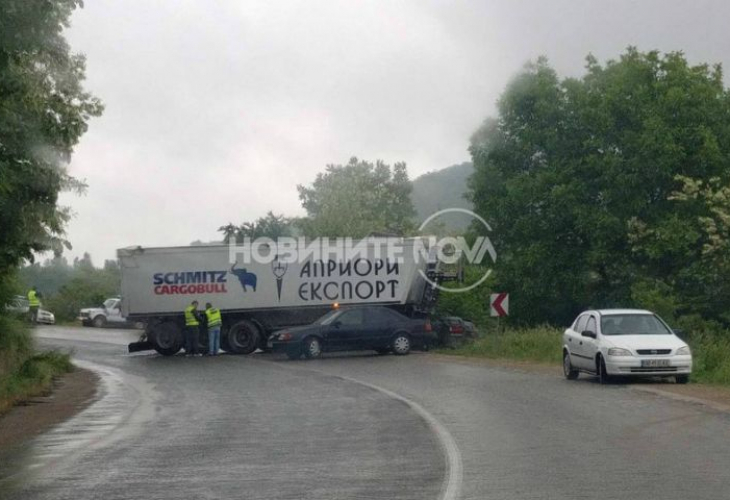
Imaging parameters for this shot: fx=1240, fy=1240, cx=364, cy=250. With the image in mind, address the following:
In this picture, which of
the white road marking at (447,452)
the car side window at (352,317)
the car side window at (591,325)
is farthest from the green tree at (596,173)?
the white road marking at (447,452)

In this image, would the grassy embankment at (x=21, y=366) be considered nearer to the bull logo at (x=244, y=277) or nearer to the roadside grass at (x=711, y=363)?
the bull logo at (x=244, y=277)

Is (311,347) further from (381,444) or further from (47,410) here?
(381,444)

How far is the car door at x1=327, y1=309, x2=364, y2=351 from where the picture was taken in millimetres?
34344

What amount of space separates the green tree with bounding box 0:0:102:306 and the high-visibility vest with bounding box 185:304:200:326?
15046 millimetres

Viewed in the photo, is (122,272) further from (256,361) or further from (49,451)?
(49,451)

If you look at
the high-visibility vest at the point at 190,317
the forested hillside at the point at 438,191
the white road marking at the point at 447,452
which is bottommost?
the white road marking at the point at 447,452

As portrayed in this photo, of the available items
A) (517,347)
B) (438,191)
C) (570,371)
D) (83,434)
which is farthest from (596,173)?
(438,191)

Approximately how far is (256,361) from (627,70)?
74.6 ft

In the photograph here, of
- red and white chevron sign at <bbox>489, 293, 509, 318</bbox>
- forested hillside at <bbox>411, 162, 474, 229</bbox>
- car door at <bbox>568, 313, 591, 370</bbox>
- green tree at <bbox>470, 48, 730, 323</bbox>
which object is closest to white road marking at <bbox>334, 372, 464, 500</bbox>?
car door at <bbox>568, 313, 591, 370</bbox>

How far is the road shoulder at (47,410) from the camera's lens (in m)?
16.7

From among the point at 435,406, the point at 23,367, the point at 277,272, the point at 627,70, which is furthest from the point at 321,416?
the point at 627,70

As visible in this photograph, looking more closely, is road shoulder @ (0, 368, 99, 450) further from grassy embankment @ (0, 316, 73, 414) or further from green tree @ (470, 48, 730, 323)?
green tree @ (470, 48, 730, 323)

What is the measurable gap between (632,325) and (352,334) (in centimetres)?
1177

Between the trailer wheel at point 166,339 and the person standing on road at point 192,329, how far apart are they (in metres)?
0.75
